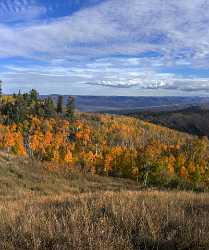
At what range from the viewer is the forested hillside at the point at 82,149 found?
96062 mm

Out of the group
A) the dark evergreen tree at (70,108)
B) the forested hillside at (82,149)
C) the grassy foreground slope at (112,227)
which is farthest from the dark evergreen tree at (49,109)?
the grassy foreground slope at (112,227)

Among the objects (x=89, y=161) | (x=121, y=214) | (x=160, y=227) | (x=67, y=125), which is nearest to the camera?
(x=160, y=227)

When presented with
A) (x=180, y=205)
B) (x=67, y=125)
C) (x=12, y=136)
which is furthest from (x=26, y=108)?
(x=180, y=205)

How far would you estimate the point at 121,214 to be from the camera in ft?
24.6

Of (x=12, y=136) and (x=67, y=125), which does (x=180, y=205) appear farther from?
(x=67, y=125)

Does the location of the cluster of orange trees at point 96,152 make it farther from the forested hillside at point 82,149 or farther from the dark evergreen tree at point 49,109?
the dark evergreen tree at point 49,109

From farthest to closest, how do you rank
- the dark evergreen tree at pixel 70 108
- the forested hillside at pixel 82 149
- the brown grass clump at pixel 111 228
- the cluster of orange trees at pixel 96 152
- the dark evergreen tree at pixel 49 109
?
the dark evergreen tree at pixel 49 109 < the dark evergreen tree at pixel 70 108 < the forested hillside at pixel 82 149 < the cluster of orange trees at pixel 96 152 < the brown grass clump at pixel 111 228

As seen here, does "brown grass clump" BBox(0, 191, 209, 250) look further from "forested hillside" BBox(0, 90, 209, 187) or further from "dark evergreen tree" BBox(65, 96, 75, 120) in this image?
"dark evergreen tree" BBox(65, 96, 75, 120)

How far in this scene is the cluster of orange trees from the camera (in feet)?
309

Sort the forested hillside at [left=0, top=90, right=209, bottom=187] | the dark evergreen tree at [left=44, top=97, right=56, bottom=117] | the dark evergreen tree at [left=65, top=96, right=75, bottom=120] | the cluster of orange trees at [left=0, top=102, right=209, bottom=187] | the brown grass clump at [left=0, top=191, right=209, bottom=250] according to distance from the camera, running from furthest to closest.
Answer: the dark evergreen tree at [left=44, top=97, right=56, bottom=117]
the dark evergreen tree at [left=65, top=96, right=75, bottom=120]
the forested hillside at [left=0, top=90, right=209, bottom=187]
the cluster of orange trees at [left=0, top=102, right=209, bottom=187]
the brown grass clump at [left=0, top=191, right=209, bottom=250]

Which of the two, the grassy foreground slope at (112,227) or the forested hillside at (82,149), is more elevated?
the grassy foreground slope at (112,227)

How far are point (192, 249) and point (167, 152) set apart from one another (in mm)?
155203

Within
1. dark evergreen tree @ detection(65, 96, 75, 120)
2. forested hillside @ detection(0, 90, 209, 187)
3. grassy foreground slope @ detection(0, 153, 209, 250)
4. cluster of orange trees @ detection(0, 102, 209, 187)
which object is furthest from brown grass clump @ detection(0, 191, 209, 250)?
dark evergreen tree @ detection(65, 96, 75, 120)

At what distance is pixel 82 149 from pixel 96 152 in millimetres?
19477
